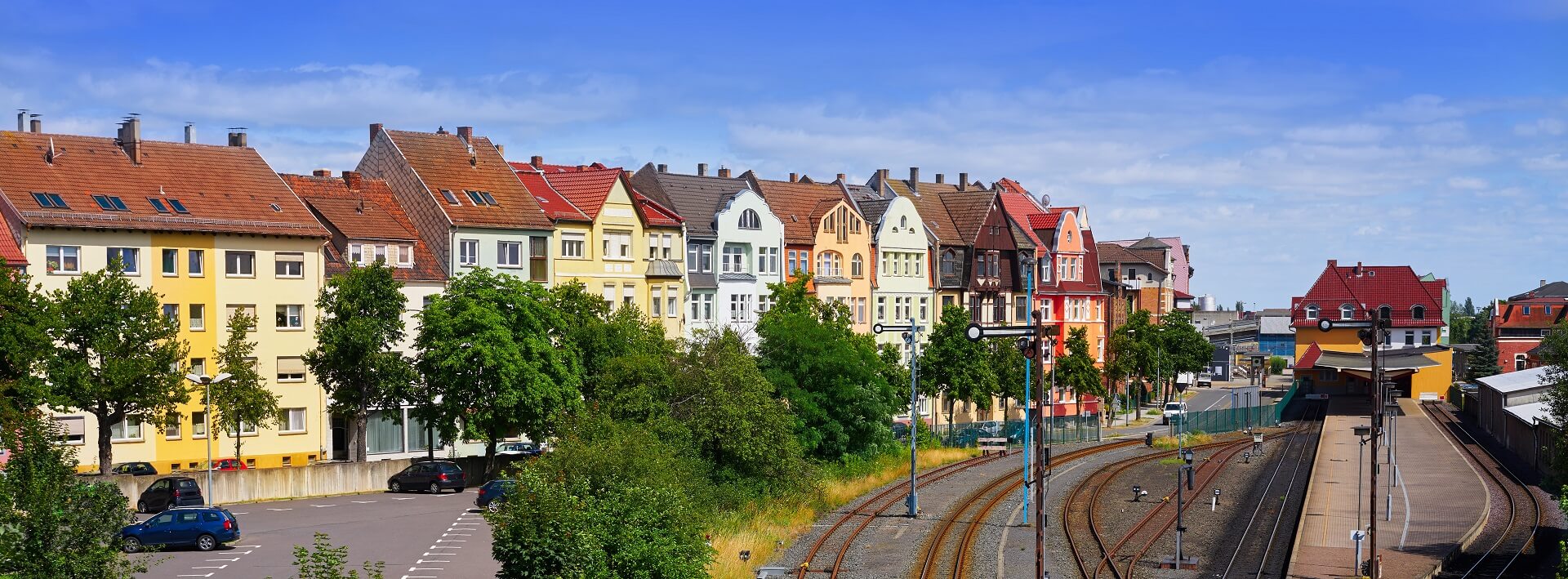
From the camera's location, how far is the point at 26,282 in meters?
49.5

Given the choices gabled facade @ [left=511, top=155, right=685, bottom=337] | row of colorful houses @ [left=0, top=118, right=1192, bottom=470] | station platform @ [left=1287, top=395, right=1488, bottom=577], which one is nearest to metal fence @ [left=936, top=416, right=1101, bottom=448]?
row of colorful houses @ [left=0, top=118, right=1192, bottom=470]

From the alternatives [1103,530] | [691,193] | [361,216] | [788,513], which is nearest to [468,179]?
[361,216]

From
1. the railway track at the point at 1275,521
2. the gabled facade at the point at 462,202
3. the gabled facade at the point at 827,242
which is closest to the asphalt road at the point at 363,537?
the gabled facade at the point at 462,202

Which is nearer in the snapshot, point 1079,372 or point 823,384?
point 823,384

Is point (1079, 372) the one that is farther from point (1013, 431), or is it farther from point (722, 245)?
point (722, 245)

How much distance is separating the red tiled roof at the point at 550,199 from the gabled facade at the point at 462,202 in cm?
66

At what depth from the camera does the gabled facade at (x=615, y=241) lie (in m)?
70.9

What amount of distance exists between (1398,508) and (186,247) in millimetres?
44502

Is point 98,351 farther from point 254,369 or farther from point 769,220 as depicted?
point 769,220

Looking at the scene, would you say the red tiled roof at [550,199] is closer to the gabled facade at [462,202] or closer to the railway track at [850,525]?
the gabled facade at [462,202]

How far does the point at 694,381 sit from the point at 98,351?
1904 cm

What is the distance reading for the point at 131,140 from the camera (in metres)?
61.2

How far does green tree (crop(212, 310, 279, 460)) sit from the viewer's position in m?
53.2

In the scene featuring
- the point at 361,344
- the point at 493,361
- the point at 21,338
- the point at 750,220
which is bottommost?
the point at 493,361
